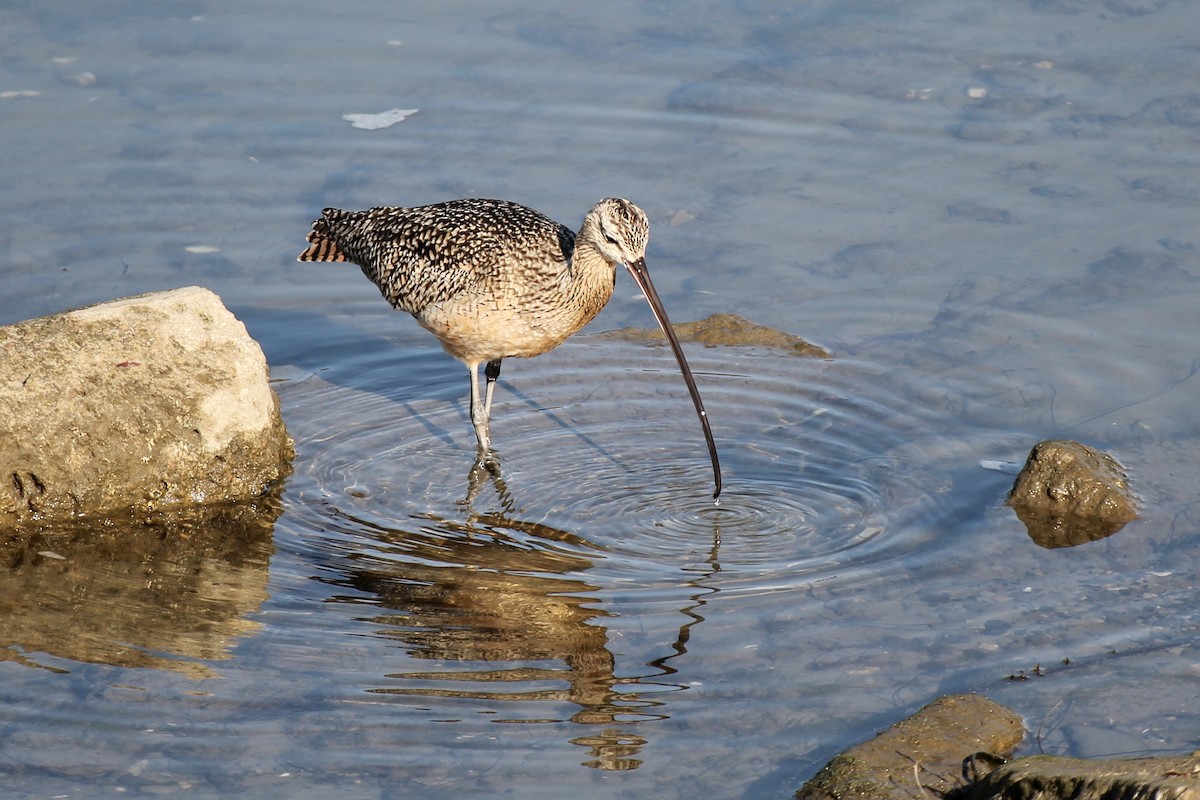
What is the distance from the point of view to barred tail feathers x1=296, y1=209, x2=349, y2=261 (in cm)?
887

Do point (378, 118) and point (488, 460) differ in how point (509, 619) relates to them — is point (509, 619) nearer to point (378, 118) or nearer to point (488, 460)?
point (488, 460)

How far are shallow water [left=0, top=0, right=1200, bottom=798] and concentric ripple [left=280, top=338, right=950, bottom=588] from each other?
29 mm

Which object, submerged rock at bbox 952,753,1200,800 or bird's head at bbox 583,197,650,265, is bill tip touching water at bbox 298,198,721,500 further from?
submerged rock at bbox 952,753,1200,800

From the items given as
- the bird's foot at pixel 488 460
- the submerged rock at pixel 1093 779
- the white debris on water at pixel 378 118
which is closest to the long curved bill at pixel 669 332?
the bird's foot at pixel 488 460

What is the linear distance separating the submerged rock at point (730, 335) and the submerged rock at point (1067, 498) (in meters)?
1.94

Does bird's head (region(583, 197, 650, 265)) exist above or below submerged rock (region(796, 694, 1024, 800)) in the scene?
above

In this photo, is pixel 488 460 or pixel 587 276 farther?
pixel 488 460

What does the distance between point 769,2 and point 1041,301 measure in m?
4.66

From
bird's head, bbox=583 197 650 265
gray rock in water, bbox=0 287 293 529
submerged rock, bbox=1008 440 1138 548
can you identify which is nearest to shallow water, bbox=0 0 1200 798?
submerged rock, bbox=1008 440 1138 548

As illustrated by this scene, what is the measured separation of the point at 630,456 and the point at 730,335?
1503 millimetres

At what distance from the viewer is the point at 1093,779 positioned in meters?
4.44

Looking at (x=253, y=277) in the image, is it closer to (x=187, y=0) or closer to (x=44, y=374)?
(x=44, y=374)

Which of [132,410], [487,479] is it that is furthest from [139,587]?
[487,479]

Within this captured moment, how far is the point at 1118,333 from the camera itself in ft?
28.9
